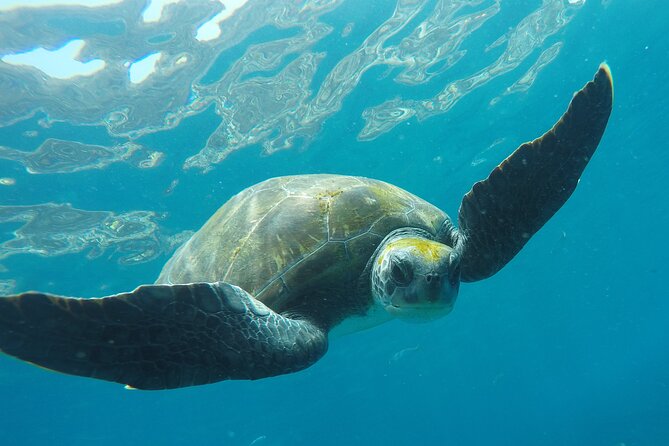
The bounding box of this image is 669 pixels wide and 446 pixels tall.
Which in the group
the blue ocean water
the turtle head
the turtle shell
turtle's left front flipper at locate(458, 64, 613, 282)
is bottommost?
the turtle head

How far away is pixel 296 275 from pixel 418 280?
39.4 inches

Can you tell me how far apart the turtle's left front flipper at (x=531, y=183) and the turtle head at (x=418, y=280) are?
0.59 meters

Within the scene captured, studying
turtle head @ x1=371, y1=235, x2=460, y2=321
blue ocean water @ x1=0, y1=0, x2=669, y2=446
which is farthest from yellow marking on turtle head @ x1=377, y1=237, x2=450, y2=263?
blue ocean water @ x1=0, y1=0, x2=669, y2=446

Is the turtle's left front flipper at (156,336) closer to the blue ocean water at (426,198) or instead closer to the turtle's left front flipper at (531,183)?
the turtle's left front flipper at (531,183)

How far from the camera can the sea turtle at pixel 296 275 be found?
2213 mm

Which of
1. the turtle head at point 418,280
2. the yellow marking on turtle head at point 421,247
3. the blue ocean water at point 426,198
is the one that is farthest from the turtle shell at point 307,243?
the blue ocean water at point 426,198

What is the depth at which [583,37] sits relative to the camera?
12.4 metres

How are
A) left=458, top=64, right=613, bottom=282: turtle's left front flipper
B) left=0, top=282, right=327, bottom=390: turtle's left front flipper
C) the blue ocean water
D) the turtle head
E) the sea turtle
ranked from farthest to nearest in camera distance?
1. the blue ocean water
2. left=458, top=64, right=613, bottom=282: turtle's left front flipper
3. the turtle head
4. the sea turtle
5. left=0, top=282, right=327, bottom=390: turtle's left front flipper

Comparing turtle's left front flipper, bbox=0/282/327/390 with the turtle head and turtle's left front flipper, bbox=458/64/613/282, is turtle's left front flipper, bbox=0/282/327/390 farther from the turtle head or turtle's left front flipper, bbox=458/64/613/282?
turtle's left front flipper, bbox=458/64/613/282

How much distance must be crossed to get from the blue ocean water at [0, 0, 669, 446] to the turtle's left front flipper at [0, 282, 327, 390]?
26.4 feet

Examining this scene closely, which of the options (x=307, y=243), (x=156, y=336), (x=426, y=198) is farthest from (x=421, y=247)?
(x=426, y=198)

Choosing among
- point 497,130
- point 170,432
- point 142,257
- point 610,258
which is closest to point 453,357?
point 610,258

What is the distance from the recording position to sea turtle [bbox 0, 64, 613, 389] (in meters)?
2.21

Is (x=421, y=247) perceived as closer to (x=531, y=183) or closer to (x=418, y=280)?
(x=418, y=280)
